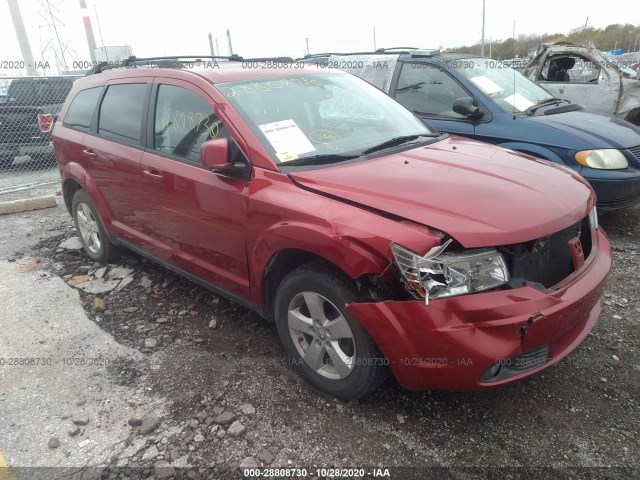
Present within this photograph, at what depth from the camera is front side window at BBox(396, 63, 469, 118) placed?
5.01 meters

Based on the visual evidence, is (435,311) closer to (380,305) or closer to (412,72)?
(380,305)

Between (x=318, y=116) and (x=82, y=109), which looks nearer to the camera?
(x=318, y=116)

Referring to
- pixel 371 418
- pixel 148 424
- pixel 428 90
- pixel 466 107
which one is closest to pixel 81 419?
pixel 148 424

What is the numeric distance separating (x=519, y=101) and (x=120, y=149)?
12.9 ft

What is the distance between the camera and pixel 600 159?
4355 mm

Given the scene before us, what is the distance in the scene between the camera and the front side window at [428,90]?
501cm

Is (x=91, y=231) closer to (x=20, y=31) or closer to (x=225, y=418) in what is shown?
(x=225, y=418)

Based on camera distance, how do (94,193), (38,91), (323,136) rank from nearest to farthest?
(323,136) → (94,193) → (38,91)

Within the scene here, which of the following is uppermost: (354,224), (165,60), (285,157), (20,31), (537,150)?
(20,31)

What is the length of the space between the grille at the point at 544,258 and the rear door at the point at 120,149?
8.55 ft

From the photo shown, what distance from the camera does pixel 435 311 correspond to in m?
2.04

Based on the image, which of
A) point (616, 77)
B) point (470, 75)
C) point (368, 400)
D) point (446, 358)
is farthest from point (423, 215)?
point (616, 77)

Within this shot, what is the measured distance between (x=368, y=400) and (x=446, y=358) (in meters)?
0.70

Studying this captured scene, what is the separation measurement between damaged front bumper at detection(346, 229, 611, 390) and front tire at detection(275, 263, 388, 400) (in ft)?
0.37
